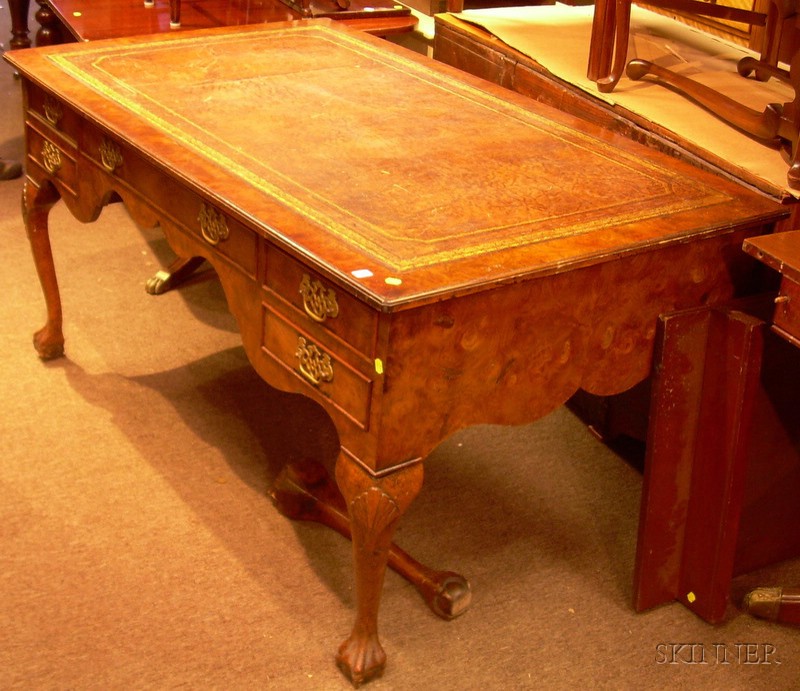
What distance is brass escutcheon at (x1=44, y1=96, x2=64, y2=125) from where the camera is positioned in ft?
8.19

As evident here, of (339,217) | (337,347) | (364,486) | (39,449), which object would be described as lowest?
(39,449)

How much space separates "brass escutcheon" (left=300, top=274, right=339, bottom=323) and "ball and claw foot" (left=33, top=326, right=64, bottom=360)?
136cm

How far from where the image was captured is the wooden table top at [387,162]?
69.5 inches

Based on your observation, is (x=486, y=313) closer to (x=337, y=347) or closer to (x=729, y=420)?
(x=337, y=347)

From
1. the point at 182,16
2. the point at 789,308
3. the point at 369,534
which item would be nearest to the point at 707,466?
the point at 789,308

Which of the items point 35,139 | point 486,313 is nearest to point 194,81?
point 35,139

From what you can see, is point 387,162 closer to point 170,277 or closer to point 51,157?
point 51,157

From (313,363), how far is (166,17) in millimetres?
2104

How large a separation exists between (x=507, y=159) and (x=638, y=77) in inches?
27.0

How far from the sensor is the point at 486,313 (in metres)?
1.73

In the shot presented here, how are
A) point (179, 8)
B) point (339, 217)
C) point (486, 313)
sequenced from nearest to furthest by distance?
point (486, 313), point (339, 217), point (179, 8)

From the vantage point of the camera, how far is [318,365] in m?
1.83

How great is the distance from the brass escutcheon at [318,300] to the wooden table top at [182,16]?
69.2 inches

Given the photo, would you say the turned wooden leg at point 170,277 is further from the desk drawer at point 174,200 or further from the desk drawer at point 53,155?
the desk drawer at point 174,200
